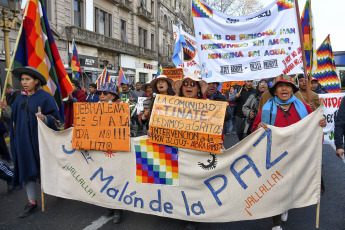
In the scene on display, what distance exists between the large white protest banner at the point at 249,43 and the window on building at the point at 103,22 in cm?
2057

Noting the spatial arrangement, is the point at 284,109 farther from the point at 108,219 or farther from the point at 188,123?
the point at 108,219

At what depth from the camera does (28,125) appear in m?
3.65

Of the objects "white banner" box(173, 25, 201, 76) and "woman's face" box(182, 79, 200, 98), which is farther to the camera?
"white banner" box(173, 25, 201, 76)

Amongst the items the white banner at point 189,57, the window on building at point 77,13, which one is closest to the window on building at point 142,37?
the window on building at point 77,13

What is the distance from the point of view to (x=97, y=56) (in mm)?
22094

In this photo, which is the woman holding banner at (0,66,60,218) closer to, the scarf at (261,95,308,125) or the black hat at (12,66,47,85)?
the black hat at (12,66,47,85)

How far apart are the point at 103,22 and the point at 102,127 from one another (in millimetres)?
22412

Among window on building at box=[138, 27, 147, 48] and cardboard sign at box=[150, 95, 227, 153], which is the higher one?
window on building at box=[138, 27, 147, 48]

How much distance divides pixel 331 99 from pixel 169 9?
36241 mm

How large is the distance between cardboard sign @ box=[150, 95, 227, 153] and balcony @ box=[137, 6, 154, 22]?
27.6 meters

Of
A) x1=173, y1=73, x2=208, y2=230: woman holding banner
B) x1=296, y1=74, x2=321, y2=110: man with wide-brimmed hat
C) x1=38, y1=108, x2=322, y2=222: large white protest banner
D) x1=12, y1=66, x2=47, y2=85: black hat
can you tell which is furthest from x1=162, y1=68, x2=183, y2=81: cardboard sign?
x1=38, y1=108, x2=322, y2=222: large white protest banner

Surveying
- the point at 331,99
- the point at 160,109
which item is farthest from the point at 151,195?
the point at 331,99

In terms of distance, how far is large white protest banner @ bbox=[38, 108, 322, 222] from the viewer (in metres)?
2.89

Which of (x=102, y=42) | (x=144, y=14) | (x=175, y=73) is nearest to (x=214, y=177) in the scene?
(x=175, y=73)
